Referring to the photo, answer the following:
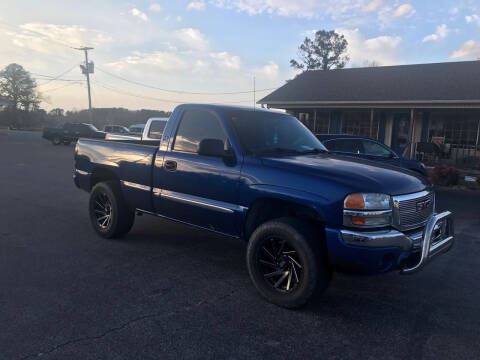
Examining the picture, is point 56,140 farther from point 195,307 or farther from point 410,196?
point 410,196

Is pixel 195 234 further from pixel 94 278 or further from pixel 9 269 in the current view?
pixel 9 269

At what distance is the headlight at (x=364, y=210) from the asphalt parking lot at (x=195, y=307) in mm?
918

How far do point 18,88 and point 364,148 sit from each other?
214ft

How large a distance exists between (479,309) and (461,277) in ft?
2.88

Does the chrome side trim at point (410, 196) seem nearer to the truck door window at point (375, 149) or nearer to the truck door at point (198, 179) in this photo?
the truck door at point (198, 179)

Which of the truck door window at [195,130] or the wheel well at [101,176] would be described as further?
the wheel well at [101,176]

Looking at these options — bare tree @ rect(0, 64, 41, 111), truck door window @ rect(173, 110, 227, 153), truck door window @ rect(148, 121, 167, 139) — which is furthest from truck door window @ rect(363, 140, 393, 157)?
bare tree @ rect(0, 64, 41, 111)

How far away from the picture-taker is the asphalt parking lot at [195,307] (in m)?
2.99

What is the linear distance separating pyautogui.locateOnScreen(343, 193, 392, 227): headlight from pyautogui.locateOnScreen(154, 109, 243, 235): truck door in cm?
114

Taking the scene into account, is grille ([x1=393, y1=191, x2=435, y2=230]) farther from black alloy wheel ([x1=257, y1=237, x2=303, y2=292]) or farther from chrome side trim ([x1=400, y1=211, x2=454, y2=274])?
black alloy wheel ([x1=257, y1=237, x2=303, y2=292])

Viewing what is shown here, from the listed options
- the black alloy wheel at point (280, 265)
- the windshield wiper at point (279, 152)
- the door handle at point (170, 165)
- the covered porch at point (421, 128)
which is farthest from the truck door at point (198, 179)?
the covered porch at point (421, 128)

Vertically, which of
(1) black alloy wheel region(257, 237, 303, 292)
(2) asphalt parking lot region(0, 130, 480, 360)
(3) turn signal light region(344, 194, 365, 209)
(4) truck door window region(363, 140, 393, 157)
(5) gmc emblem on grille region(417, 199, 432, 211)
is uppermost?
(4) truck door window region(363, 140, 393, 157)

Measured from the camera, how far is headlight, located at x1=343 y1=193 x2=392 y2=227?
3.29 m

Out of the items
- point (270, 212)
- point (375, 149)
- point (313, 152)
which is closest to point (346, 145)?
point (375, 149)
